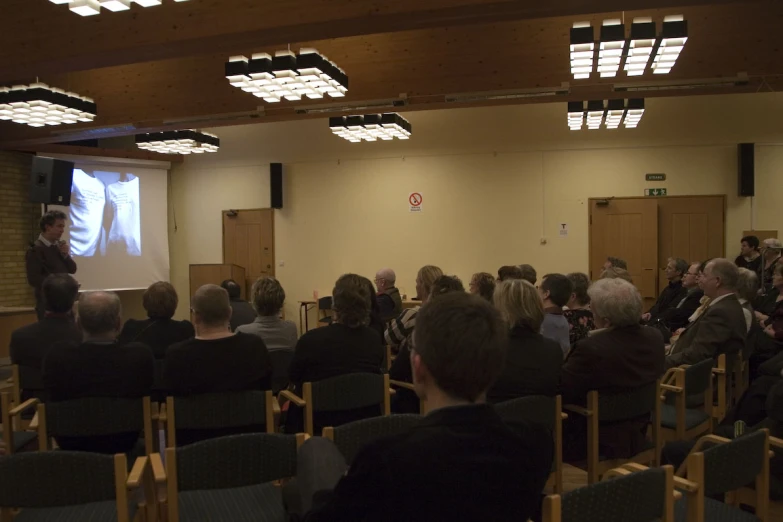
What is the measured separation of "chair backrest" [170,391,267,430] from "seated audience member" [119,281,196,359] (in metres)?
1.07

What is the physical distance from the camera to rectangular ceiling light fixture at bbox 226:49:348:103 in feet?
17.7

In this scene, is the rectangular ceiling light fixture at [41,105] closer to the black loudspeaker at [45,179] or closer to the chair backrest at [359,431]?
the black loudspeaker at [45,179]

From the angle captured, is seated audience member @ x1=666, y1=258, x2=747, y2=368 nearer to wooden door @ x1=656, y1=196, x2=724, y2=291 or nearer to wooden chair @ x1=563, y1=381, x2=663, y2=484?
wooden chair @ x1=563, y1=381, x2=663, y2=484

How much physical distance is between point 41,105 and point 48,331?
3988 mm

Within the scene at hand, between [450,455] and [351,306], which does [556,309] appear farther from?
[450,455]

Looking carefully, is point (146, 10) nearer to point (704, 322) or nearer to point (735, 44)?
point (704, 322)

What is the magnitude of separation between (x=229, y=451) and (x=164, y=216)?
963cm

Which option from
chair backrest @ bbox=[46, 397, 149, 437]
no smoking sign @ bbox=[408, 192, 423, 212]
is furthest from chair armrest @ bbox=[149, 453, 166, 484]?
no smoking sign @ bbox=[408, 192, 423, 212]

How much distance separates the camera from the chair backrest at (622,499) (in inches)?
63.4

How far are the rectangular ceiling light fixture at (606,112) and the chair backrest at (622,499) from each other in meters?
6.51

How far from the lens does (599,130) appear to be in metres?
9.27

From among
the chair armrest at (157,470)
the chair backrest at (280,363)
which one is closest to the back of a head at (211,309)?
the chair backrest at (280,363)

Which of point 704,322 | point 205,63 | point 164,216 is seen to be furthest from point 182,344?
point 164,216

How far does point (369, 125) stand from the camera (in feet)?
27.2
